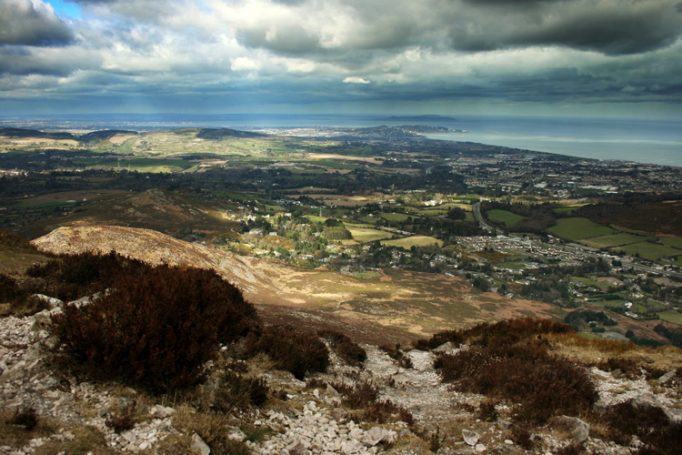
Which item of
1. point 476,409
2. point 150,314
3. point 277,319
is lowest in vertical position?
point 277,319

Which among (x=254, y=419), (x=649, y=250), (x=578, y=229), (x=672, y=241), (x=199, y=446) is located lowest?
(x=649, y=250)

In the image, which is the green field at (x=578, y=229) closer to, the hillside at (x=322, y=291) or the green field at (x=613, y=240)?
the green field at (x=613, y=240)

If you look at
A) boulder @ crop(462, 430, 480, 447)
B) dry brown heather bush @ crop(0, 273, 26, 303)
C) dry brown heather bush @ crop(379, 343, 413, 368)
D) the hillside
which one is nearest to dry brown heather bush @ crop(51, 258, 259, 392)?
dry brown heather bush @ crop(0, 273, 26, 303)

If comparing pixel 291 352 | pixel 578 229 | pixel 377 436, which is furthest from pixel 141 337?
pixel 578 229

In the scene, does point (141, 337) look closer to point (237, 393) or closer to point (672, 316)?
point (237, 393)

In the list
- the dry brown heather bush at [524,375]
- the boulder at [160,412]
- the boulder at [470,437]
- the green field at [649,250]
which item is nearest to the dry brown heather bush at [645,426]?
the dry brown heather bush at [524,375]

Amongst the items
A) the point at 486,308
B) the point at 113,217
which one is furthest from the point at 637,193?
the point at 113,217

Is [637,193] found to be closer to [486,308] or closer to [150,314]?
[486,308]
